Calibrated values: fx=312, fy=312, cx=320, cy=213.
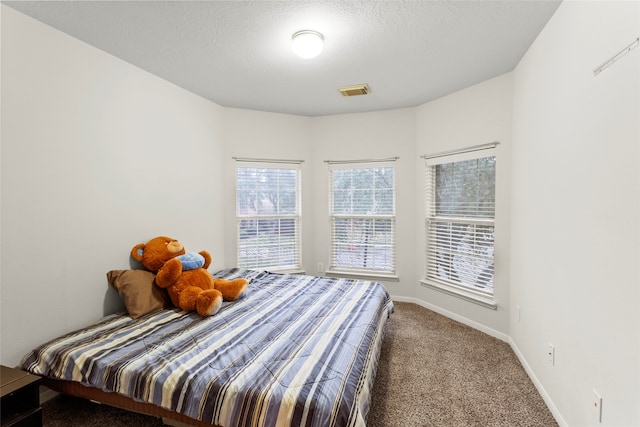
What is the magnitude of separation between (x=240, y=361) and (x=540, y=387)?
2.01 metres

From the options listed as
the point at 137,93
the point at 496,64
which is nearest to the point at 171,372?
the point at 137,93

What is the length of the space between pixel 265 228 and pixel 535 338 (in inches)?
119

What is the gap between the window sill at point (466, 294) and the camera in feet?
9.94

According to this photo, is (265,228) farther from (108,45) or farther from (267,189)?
(108,45)

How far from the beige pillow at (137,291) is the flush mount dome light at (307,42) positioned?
2093 mm

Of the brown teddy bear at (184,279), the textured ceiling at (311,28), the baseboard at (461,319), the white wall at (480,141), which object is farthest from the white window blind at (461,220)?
the brown teddy bear at (184,279)

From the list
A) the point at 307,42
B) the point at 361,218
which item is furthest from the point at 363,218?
the point at 307,42

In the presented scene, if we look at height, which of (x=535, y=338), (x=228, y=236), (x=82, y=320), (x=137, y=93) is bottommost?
(x=535, y=338)

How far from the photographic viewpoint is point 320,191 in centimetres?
429

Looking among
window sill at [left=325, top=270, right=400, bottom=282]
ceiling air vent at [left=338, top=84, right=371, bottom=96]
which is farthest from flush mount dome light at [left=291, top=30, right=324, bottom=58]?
window sill at [left=325, top=270, right=400, bottom=282]

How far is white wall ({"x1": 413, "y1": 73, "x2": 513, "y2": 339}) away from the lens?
289cm

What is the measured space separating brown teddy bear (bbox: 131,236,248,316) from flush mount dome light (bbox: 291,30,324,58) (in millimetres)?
1881

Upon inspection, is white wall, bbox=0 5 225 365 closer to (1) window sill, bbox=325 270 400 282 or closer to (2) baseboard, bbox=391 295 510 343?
(1) window sill, bbox=325 270 400 282

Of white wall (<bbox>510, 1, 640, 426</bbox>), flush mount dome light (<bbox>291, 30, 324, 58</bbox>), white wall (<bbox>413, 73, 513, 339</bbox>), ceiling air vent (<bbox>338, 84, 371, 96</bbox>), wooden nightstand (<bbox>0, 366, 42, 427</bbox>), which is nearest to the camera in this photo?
white wall (<bbox>510, 1, 640, 426</bbox>)
